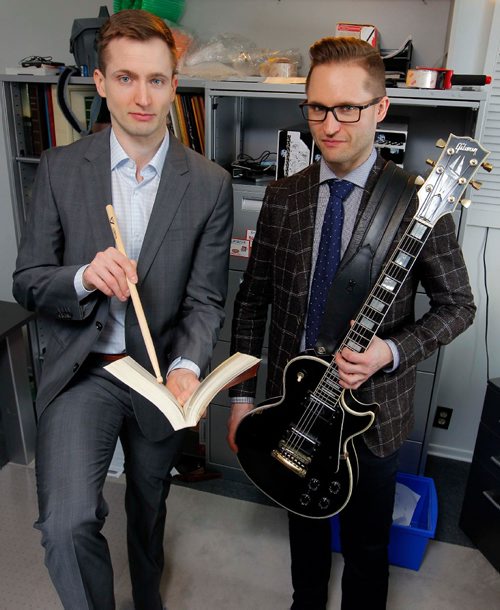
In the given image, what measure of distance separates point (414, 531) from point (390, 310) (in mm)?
1002

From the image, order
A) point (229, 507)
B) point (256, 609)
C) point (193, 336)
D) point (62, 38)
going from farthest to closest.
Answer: point (62, 38) → point (229, 507) → point (256, 609) → point (193, 336)

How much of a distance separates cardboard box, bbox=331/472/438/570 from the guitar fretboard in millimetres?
913

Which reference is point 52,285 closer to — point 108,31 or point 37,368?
point 108,31

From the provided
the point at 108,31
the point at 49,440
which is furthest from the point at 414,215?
the point at 49,440

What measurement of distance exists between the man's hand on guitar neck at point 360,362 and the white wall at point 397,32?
1.30 m

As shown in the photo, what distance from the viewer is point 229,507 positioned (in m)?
2.34

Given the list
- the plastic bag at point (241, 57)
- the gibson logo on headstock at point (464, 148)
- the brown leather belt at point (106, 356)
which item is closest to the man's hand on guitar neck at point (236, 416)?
the brown leather belt at point (106, 356)

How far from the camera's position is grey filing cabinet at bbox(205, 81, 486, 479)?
198cm

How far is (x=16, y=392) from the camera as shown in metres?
2.48

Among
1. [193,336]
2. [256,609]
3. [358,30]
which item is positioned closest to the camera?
[193,336]

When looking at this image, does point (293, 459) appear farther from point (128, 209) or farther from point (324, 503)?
point (128, 209)

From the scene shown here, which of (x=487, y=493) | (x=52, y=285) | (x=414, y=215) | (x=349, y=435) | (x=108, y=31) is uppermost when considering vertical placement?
(x=108, y=31)

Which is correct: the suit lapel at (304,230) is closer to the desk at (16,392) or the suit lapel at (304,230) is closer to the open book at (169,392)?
the open book at (169,392)

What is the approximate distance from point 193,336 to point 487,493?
4.48 ft
